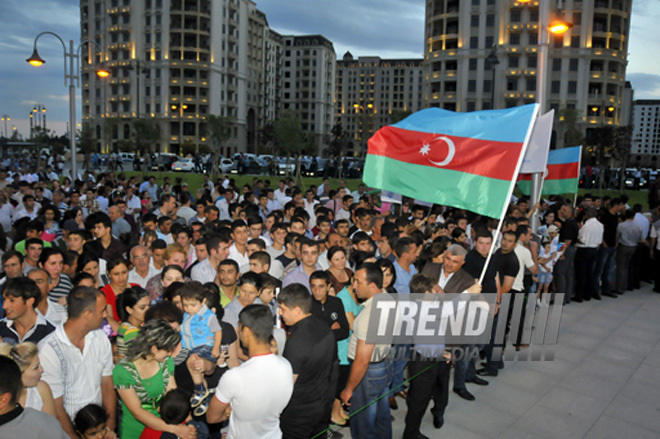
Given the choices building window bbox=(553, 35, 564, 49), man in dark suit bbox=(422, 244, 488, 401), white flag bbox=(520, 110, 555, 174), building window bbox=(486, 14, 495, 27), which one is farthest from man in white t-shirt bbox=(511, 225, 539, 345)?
building window bbox=(486, 14, 495, 27)

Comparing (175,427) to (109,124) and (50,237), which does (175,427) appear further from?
(109,124)

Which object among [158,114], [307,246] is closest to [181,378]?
[307,246]

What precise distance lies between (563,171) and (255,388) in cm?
1052

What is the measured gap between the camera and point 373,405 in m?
4.76

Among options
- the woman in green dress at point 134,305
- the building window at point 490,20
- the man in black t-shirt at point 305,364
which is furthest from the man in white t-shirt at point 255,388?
the building window at point 490,20

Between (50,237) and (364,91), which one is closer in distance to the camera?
(50,237)

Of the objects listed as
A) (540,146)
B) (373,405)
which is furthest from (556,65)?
(373,405)

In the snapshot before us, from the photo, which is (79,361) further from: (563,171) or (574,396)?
(563,171)

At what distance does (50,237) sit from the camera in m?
8.88

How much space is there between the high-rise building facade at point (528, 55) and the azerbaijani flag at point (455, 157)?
6798 centimetres

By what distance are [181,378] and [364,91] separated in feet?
550

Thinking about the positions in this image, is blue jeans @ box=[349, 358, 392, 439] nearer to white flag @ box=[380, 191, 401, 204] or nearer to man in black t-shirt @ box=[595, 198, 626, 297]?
white flag @ box=[380, 191, 401, 204]

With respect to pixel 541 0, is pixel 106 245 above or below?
below

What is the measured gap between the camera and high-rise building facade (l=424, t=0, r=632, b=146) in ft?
238
